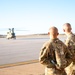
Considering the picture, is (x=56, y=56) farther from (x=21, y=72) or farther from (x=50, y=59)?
(x=21, y=72)

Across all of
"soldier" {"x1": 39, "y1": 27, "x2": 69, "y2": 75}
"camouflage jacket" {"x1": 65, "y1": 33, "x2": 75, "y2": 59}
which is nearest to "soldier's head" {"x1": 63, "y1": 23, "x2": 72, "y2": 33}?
"camouflage jacket" {"x1": 65, "y1": 33, "x2": 75, "y2": 59}

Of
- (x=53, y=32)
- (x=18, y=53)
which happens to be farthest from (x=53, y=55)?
(x=18, y=53)

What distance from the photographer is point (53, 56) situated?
13.1 feet

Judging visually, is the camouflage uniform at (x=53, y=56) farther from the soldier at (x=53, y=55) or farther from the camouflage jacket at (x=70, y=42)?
the camouflage jacket at (x=70, y=42)

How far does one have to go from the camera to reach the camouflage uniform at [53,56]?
3947 mm

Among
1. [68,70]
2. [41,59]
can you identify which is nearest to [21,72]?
[68,70]

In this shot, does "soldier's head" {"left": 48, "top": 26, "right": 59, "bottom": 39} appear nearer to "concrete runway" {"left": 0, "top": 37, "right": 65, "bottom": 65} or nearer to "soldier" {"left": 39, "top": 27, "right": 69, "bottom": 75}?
"soldier" {"left": 39, "top": 27, "right": 69, "bottom": 75}

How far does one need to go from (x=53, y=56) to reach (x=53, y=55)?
0.02 m

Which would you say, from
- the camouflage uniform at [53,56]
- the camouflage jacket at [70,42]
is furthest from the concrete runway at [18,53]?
the camouflage uniform at [53,56]

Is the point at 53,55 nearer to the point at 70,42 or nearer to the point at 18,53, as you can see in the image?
the point at 70,42

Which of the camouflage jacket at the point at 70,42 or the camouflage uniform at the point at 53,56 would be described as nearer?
the camouflage uniform at the point at 53,56

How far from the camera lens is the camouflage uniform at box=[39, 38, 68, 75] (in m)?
3.95

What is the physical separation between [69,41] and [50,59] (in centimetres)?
92

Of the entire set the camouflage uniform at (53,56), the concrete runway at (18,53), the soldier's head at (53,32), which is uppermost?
the soldier's head at (53,32)
